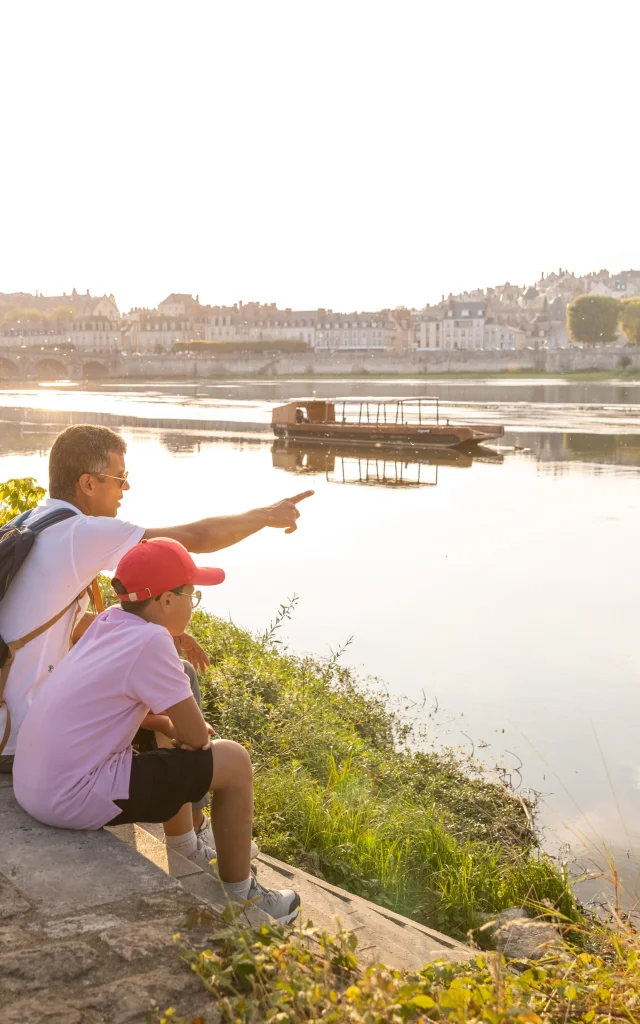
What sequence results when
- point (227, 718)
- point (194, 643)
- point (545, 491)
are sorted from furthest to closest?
1. point (545, 491)
2. point (227, 718)
3. point (194, 643)

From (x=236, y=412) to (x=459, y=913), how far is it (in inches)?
1817

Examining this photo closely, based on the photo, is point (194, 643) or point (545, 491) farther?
point (545, 491)

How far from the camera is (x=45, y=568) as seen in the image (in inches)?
141

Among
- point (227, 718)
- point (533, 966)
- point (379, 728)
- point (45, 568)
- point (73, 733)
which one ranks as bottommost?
point (379, 728)

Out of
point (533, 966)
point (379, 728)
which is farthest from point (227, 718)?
point (533, 966)

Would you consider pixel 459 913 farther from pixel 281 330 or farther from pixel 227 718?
pixel 281 330

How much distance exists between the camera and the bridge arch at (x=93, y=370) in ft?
354

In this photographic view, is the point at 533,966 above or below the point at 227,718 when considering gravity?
above

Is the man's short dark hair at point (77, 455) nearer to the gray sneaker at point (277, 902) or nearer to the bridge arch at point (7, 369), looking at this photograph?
the gray sneaker at point (277, 902)

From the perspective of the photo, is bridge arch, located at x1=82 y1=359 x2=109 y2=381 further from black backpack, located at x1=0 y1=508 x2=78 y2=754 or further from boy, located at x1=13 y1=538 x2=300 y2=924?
boy, located at x1=13 y1=538 x2=300 y2=924

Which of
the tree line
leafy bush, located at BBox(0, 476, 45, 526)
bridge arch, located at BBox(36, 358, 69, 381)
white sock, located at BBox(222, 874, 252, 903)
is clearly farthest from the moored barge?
bridge arch, located at BBox(36, 358, 69, 381)

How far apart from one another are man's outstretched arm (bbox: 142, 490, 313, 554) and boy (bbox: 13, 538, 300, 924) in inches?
22.9

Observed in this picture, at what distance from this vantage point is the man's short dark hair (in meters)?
3.75

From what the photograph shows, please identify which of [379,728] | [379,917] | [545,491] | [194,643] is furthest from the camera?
[545,491]
